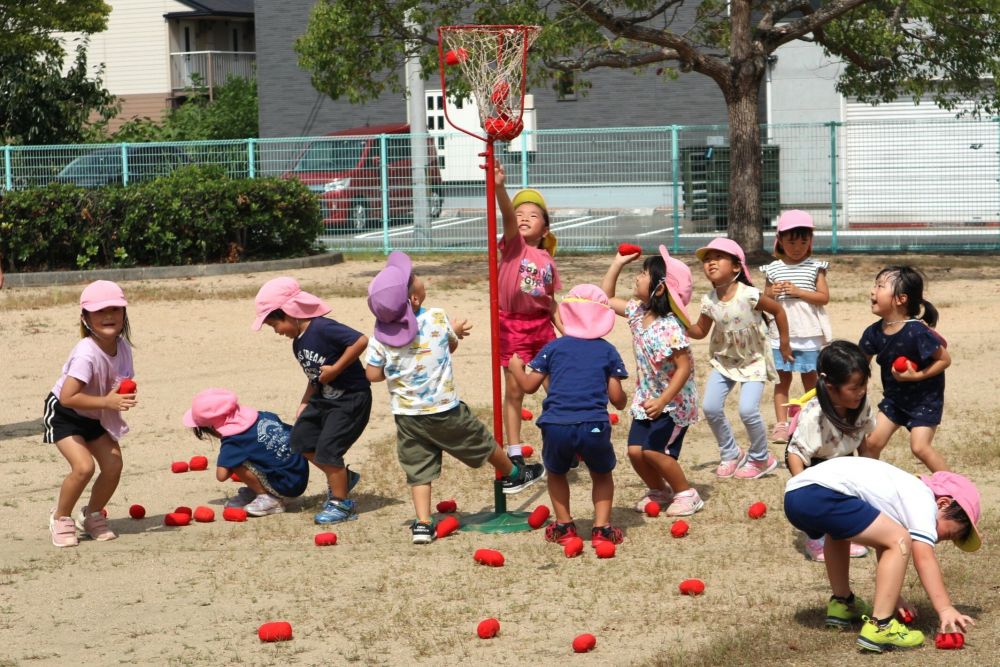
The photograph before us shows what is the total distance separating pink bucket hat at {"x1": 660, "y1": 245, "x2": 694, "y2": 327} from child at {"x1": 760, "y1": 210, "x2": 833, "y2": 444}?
154 cm

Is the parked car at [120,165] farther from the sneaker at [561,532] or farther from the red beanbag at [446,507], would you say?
the sneaker at [561,532]

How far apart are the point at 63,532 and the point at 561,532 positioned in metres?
2.66

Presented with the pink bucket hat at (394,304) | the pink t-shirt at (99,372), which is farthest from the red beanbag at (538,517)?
the pink t-shirt at (99,372)

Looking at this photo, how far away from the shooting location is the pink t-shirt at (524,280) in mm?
8234

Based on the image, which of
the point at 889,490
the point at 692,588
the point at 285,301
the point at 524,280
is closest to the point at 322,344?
the point at 285,301

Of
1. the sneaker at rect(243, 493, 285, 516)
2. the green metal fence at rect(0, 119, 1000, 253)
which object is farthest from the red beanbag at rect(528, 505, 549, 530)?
the green metal fence at rect(0, 119, 1000, 253)

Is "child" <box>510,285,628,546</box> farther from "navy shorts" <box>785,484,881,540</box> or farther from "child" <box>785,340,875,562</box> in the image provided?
"navy shorts" <box>785,484,881,540</box>

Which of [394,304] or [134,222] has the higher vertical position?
[134,222]

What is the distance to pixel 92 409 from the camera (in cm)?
720

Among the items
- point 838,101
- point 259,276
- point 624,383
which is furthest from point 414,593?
point 838,101

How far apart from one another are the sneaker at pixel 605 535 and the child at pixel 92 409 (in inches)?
95.7

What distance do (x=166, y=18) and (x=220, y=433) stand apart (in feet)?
120

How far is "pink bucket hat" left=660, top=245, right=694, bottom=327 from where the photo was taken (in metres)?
7.46

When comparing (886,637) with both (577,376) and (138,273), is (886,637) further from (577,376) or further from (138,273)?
(138,273)
